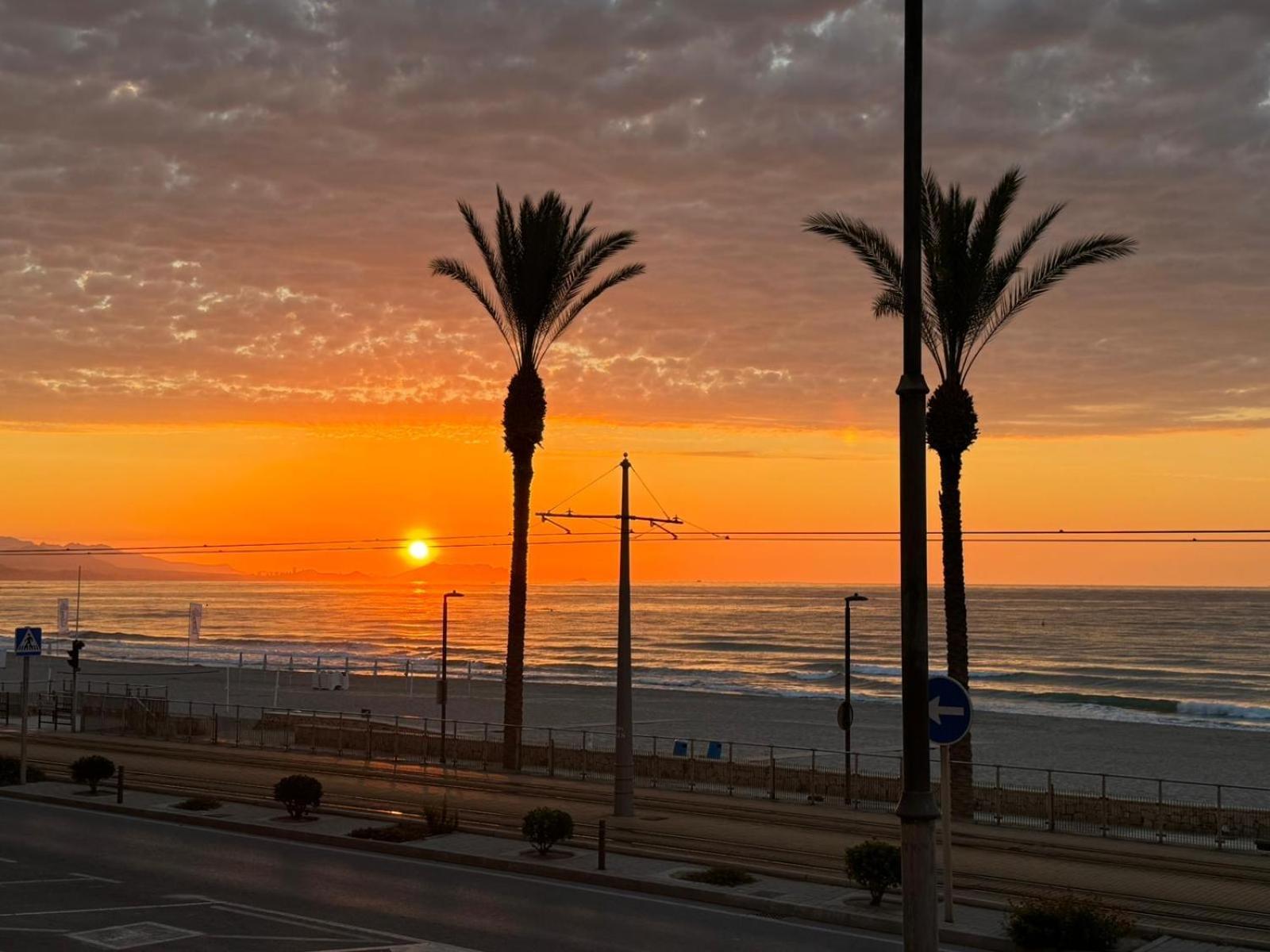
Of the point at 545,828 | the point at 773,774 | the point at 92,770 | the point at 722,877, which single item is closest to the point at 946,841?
the point at 722,877

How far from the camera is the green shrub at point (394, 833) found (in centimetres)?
2328

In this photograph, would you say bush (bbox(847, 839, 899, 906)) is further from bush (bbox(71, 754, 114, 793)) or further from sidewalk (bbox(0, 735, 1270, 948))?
bush (bbox(71, 754, 114, 793))

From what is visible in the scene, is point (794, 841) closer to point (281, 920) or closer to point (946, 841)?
point (946, 841)

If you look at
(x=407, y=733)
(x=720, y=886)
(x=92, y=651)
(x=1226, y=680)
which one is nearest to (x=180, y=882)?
(x=720, y=886)

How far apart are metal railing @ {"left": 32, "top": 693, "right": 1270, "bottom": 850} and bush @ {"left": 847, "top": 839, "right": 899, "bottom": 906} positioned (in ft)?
39.6

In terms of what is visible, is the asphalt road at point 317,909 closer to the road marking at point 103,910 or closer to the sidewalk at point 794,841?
the road marking at point 103,910

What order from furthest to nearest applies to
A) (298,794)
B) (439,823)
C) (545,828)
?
(298,794)
(439,823)
(545,828)

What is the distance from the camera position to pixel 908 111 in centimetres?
1028

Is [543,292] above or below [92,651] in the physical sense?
above

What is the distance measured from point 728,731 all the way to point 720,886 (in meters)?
52.9

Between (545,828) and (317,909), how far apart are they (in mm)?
4826

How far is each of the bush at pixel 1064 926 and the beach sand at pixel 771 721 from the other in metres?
39.8

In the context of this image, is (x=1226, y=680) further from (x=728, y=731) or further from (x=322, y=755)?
(x=322, y=755)

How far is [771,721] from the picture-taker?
76938 millimetres
